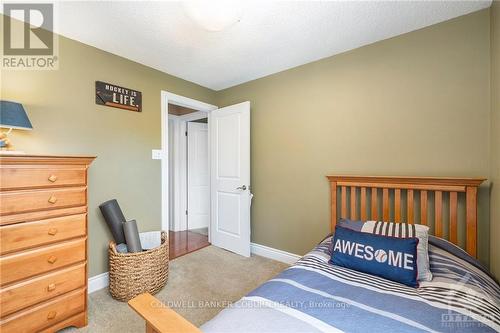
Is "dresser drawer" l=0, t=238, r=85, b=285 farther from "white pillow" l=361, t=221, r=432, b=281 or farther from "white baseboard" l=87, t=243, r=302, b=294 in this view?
"white pillow" l=361, t=221, r=432, b=281

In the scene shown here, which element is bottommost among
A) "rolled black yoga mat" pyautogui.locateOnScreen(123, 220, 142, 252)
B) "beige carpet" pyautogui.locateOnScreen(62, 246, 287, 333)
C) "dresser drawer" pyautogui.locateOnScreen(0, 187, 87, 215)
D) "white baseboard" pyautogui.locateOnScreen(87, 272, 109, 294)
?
"beige carpet" pyautogui.locateOnScreen(62, 246, 287, 333)

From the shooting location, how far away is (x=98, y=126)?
2.20 metres

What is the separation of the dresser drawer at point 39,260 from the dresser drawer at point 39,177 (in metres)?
0.43

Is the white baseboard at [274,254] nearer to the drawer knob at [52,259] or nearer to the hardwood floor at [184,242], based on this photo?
the hardwood floor at [184,242]

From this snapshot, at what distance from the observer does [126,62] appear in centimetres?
240

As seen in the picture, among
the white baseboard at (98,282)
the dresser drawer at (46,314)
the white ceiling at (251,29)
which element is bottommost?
the white baseboard at (98,282)

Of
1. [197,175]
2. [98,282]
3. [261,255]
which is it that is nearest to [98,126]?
→ [98,282]

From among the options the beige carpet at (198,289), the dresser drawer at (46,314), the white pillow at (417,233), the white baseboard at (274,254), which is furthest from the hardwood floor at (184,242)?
the white pillow at (417,233)

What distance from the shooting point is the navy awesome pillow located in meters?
1.30

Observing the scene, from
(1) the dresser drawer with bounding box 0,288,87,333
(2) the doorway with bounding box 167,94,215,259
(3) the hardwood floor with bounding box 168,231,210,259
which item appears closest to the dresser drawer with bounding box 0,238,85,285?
(1) the dresser drawer with bounding box 0,288,87,333

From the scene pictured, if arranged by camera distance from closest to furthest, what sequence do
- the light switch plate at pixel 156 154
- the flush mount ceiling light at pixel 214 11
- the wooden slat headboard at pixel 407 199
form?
the flush mount ceiling light at pixel 214 11 → the wooden slat headboard at pixel 407 199 → the light switch plate at pixel 156 154

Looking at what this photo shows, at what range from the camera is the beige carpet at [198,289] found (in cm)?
171

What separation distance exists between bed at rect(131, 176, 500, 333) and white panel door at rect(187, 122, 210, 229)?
2922 mm

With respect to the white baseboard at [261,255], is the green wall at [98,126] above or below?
above
